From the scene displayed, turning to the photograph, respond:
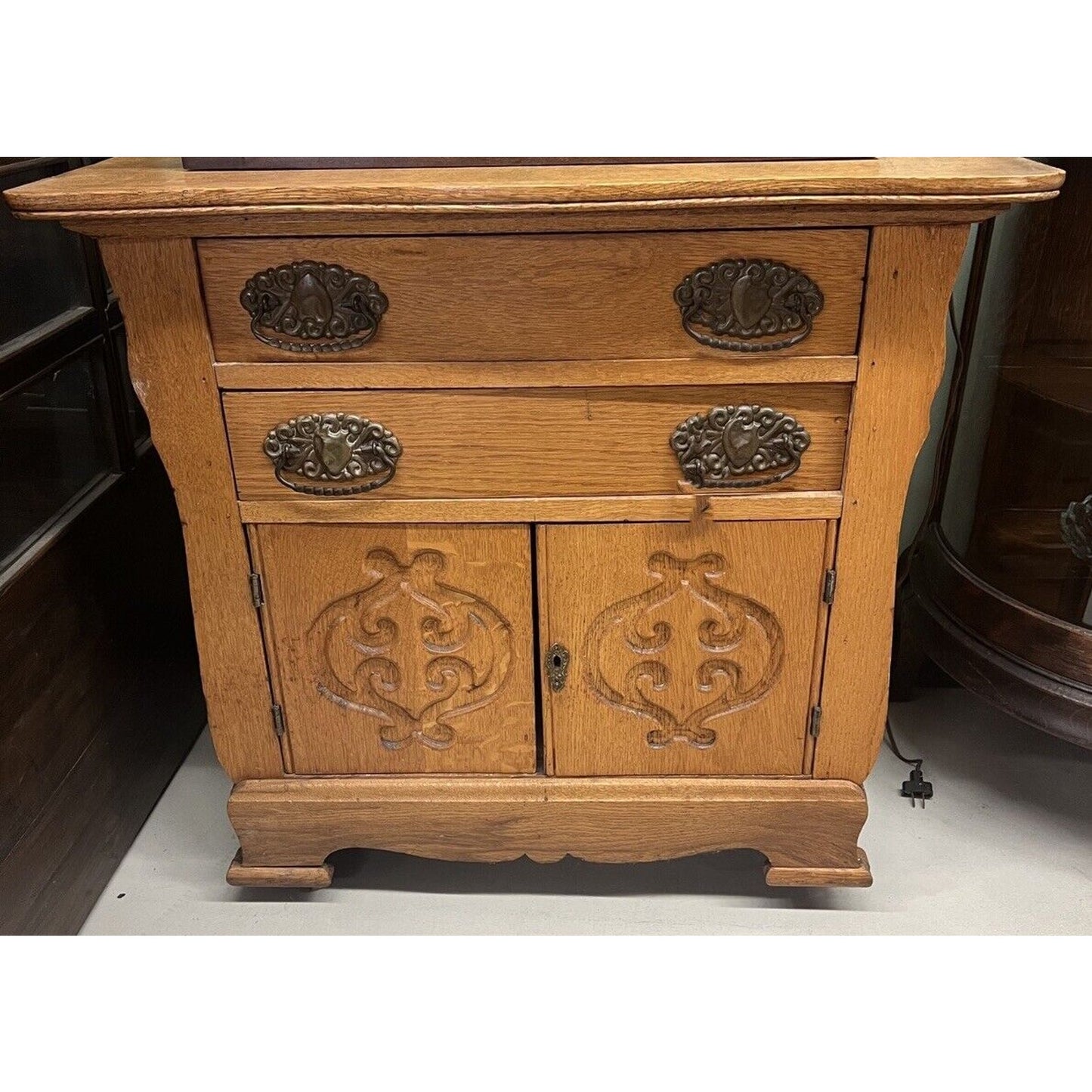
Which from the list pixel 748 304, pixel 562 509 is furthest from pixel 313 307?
pixel 748 304

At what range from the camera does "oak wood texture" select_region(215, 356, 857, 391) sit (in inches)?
48.5

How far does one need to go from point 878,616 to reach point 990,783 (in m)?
0.66

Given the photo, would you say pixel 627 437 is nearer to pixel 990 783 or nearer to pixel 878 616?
pixel 878 616

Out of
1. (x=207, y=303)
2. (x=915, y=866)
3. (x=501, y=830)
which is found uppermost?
(x=207, y=303)

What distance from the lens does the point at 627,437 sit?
1.28 m

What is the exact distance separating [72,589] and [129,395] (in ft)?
1.27

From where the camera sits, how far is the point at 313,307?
1.21 meters

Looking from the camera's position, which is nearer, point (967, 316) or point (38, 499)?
point (38, 499)

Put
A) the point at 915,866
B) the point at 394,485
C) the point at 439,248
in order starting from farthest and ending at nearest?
the point at 915,866
the point at 394,485
the point at 439,248

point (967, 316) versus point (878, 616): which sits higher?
point (967, 316)

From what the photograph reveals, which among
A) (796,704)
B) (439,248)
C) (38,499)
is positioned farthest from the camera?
(38,499)

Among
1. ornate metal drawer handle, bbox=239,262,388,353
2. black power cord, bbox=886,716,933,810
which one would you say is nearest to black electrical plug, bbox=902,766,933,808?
black power cord, bbox=886,716,933,810

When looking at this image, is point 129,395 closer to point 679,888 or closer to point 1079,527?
point 679,888

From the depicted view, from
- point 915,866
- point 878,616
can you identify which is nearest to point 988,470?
point 878,616
